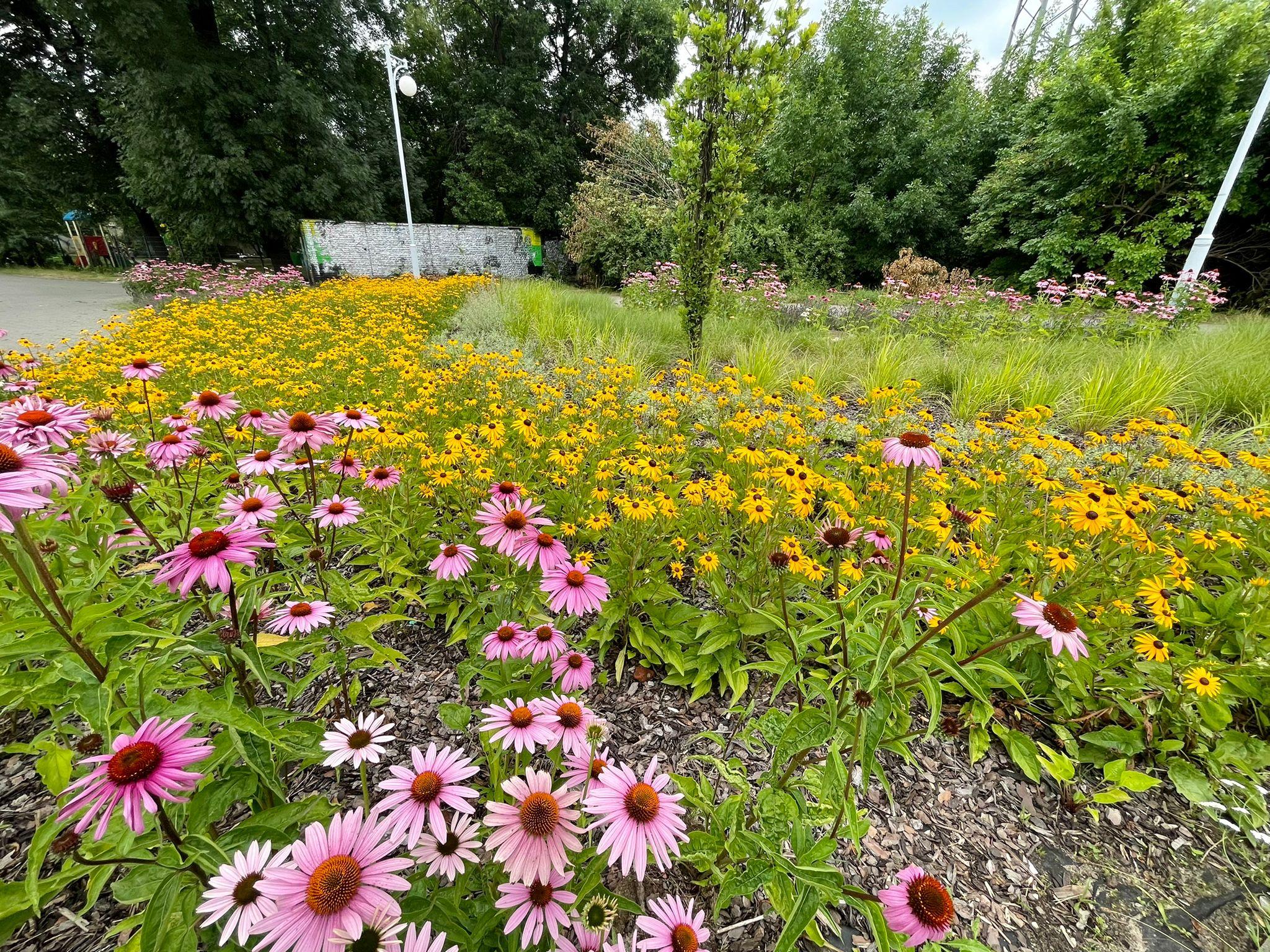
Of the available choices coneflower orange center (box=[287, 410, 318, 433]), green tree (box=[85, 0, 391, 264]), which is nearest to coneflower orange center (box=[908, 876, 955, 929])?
coneflower orange center (box=[287, 410, 318, 433])

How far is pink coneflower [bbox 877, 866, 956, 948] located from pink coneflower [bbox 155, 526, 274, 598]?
127cm

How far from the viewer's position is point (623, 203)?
1559 cm

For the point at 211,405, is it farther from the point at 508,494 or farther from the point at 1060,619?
the point at 1060,619

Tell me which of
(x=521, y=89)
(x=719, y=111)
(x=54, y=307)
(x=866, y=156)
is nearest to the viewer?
(x=719, y=111)

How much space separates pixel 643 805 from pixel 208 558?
3.04ft

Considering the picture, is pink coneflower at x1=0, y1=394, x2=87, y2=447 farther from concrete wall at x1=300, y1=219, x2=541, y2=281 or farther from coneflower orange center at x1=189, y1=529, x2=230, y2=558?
concrete wall at x1=300, y1=219, x2=541, y2=281

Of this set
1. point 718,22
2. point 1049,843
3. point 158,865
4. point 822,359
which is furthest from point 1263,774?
point 718,22

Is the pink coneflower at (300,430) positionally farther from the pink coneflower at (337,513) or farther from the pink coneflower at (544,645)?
the pink coneflower at (544,645)

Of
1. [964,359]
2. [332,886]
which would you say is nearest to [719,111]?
[964,359]

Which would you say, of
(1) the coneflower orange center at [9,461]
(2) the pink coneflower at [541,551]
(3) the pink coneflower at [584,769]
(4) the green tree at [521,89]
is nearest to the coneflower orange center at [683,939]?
(3) the pink coneflower at [584,769]

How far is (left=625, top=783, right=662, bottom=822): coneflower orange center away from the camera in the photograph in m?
0.87

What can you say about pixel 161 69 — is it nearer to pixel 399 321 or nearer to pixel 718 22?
pixel 399 321

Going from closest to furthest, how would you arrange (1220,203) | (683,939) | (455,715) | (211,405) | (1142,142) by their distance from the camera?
(683,939)
(455,715)
(211,405)
(1220,203)
(1142,142)

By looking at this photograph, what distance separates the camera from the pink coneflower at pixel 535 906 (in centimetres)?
76
